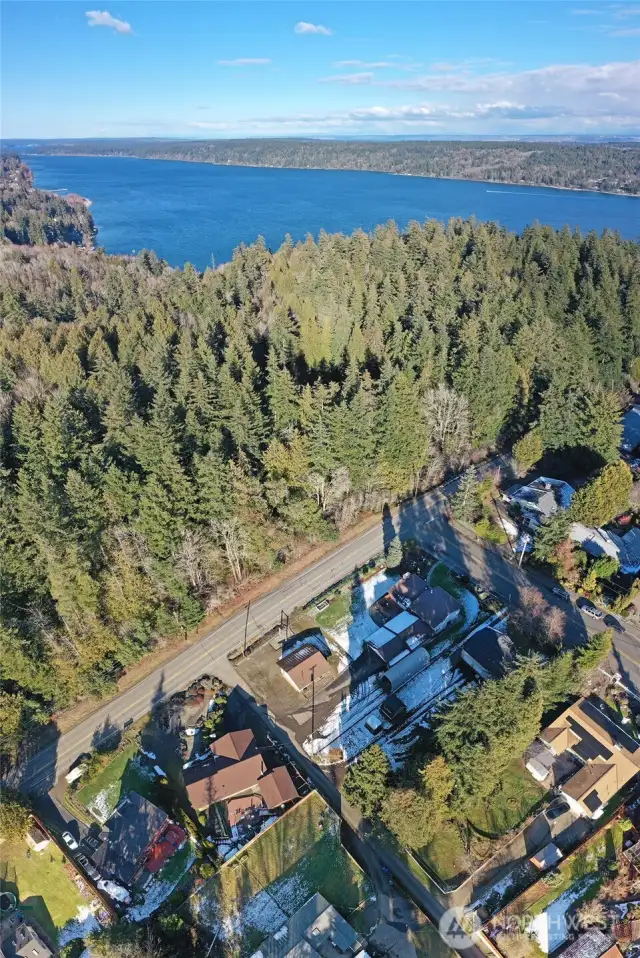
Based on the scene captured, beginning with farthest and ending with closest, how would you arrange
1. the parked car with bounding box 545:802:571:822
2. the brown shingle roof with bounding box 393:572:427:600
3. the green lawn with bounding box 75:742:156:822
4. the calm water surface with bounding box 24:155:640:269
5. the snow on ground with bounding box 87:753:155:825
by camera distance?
the calm water surface with bounding box 24:155:640:269
the brown shingle roof with bounding box 393:572:427:600
the green lawn with bounding box 75:742:156:822
the snow on ground with bounding box 87:753:155:825
the parked car with bounding box 545:802:571:822

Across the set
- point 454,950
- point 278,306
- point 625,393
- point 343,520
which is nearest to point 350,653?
point 343,520

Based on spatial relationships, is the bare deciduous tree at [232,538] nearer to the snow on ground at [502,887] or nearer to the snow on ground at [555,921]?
the snow on ground at [502,887]

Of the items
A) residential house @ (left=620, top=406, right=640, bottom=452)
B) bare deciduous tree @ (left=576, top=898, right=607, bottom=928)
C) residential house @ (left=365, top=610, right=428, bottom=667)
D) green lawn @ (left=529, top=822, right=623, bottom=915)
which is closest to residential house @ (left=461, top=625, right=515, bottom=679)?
residential house @ (left=365, top=610, right=428, bottom=667)

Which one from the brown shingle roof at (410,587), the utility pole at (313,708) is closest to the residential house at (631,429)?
the brown shingle roof at (410,587)

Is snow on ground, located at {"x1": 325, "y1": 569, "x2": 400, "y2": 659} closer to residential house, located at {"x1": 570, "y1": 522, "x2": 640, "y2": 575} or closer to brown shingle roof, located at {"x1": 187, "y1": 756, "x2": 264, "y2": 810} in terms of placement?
brown shingle roof, located at {"x1": 187, "y1": 756, "x2": 264, "y2": 810}

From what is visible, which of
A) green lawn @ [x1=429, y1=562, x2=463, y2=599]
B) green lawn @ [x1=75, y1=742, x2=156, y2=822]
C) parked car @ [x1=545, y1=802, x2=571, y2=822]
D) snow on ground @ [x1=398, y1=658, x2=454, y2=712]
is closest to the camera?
parked car @ [x1=545, y1=802, x2=571, y2=822]
